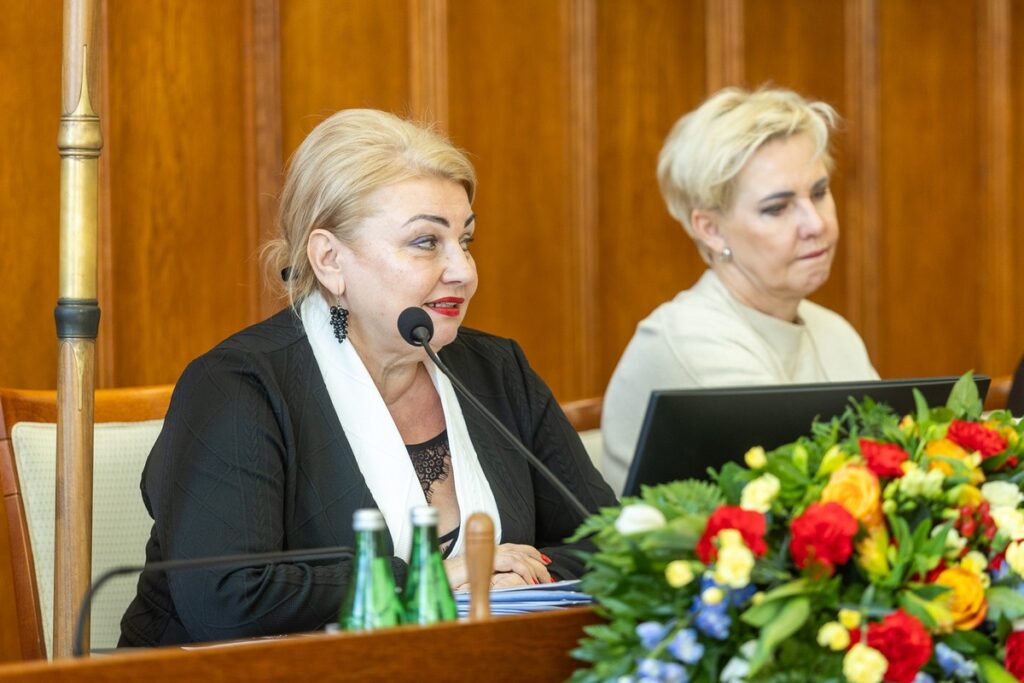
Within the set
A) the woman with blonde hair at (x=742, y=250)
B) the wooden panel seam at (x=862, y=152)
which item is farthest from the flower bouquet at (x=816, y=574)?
the wooden panel seam at (x=862, y=152)

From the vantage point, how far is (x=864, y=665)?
46.6 inches

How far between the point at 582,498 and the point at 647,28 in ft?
5.69

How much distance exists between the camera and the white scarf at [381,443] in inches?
82.9

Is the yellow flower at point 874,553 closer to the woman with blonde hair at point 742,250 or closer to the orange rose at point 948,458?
the orange rose at point 948,458

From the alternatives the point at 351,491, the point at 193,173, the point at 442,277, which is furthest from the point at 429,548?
the point at 193,173

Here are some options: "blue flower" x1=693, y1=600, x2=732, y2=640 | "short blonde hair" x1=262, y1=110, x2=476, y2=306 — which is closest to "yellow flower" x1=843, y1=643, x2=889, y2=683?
"blue flower" x1=693, y1=600, x2=732, y2=640

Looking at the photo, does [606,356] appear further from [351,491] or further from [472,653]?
[472,653]

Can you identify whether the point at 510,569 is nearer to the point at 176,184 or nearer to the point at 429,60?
the point at 176,184

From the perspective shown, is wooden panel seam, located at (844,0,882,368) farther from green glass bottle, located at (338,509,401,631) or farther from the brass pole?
green glass bottle, located at (338,509,401,631)

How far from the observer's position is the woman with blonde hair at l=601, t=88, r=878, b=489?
2.91 m

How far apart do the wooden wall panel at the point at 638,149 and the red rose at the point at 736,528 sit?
2.34m

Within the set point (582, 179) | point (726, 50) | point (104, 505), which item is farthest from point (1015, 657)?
point (726, 50)

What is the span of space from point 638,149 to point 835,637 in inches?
101

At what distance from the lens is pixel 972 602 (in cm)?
127
